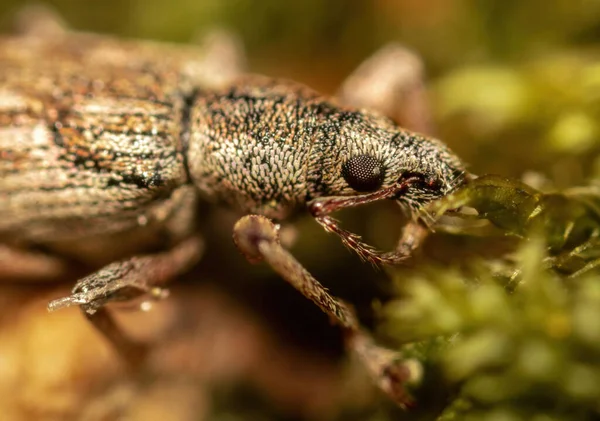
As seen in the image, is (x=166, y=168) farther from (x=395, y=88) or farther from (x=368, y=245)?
(x=395, y=88)

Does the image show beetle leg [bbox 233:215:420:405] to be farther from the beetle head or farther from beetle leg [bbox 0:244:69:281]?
beetle leg [bbox 0:244:69:281]

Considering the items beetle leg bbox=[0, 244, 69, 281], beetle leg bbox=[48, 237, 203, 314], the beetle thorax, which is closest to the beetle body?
the beetle thorax

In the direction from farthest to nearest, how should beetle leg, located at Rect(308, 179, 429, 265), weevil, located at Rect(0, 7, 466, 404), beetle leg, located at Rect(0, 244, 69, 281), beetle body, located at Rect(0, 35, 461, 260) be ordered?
beetle leg, located at Rect(0, 244, 69, 281), beetle body, located at Rect(0, 35, 461, 260), weevil, located at Rect(0, 7, 466, 404), beetle leg, located at Rect(308, 179, 429, 265)

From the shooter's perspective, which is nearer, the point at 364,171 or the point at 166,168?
the point at 364,171

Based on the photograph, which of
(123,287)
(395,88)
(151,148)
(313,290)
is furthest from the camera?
(395,88)

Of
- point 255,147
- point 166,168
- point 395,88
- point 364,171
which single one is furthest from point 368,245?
point 395,88

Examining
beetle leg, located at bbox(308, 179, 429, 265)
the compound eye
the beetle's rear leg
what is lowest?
Result: the beetle's rear leg

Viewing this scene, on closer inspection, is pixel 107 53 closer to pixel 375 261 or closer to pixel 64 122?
pixel 64 122
